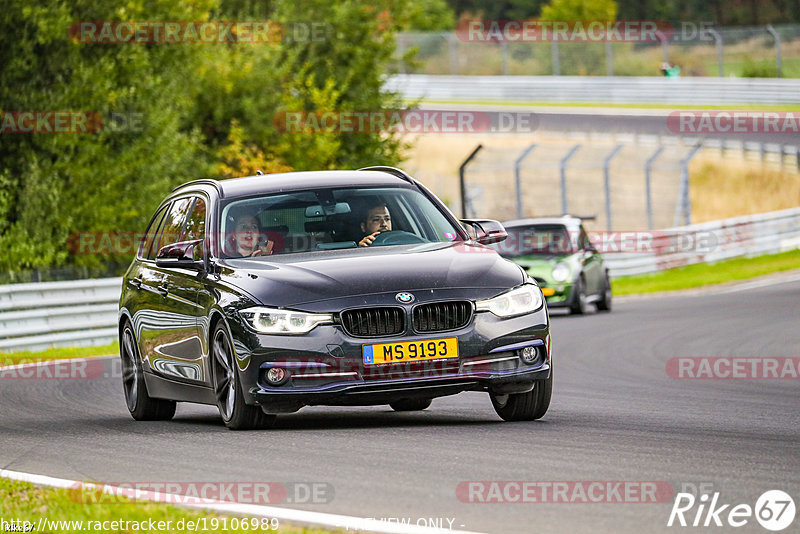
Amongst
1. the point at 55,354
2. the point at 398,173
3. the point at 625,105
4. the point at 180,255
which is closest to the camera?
the point at 180,255

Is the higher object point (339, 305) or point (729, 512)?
point (339, 305)

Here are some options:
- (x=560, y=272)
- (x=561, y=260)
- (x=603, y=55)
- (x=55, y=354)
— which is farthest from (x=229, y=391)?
(x=603, y=55)

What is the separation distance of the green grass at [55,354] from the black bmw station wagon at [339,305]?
8.82m

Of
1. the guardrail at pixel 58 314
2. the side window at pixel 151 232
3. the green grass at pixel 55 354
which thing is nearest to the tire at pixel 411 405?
the side window at pixel 151 232

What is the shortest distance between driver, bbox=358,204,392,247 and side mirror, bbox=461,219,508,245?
0.69m

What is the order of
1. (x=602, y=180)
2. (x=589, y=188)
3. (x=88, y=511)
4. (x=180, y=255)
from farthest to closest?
(x=602, y=180) → (x=589, y=188) → (x=180, y=255) → (x=88, y=511)

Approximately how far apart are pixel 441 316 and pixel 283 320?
0.93 m

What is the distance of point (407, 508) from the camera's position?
256 inches

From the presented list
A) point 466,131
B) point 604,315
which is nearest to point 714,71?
point 466,131

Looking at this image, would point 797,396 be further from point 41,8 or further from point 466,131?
point 466,131

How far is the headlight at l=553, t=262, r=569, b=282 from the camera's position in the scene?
82.8 ft

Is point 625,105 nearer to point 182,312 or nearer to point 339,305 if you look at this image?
point 182,312

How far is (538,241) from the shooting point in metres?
26.6

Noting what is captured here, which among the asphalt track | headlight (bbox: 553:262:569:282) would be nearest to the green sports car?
headlight (bbox: 553:262:569:282)
